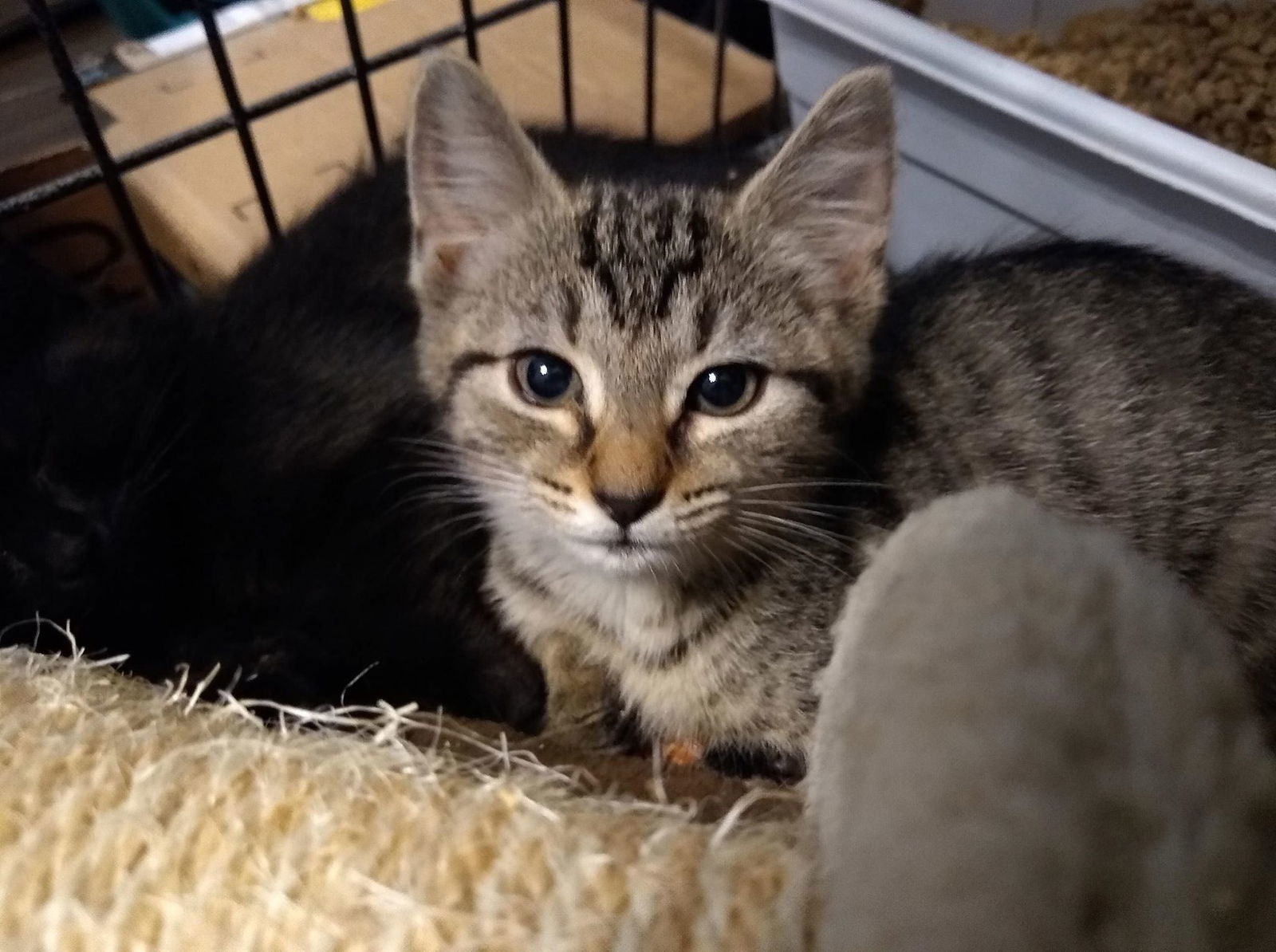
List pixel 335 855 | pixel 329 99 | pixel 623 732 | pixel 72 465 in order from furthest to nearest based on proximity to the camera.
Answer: pixel 329 99 < pixel 623 732 < pixel 72 465 < pixel 335 855

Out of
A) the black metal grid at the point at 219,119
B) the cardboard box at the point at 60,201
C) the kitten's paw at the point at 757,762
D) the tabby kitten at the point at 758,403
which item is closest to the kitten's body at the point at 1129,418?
the tabby kitten at the point at 758,403

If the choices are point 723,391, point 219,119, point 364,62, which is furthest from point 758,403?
point 219,119

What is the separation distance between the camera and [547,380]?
3.10ft

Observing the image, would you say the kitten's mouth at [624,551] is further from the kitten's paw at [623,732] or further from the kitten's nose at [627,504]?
the kitten's paw at [623,732]

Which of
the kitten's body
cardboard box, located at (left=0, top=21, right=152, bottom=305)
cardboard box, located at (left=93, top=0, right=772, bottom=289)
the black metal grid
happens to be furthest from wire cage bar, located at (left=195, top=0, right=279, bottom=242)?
the kitten's body

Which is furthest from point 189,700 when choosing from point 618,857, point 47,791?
point 618,857

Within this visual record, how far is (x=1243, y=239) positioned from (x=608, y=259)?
757 mm

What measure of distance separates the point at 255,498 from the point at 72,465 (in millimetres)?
161

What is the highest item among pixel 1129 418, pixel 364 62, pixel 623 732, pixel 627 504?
pixel 364 62

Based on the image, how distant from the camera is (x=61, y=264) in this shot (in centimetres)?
156

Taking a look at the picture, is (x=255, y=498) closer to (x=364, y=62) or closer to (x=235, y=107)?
(x=235, y=107)

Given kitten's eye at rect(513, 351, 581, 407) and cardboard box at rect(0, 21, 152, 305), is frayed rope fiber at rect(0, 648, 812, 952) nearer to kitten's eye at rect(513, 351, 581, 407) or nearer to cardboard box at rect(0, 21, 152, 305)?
kitten's eye at rect(513, 351, 581, 407)

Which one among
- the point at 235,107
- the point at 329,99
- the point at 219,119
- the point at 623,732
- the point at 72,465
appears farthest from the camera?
the point at 329,99

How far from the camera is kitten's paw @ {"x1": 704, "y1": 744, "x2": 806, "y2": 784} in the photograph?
101 centimetres
